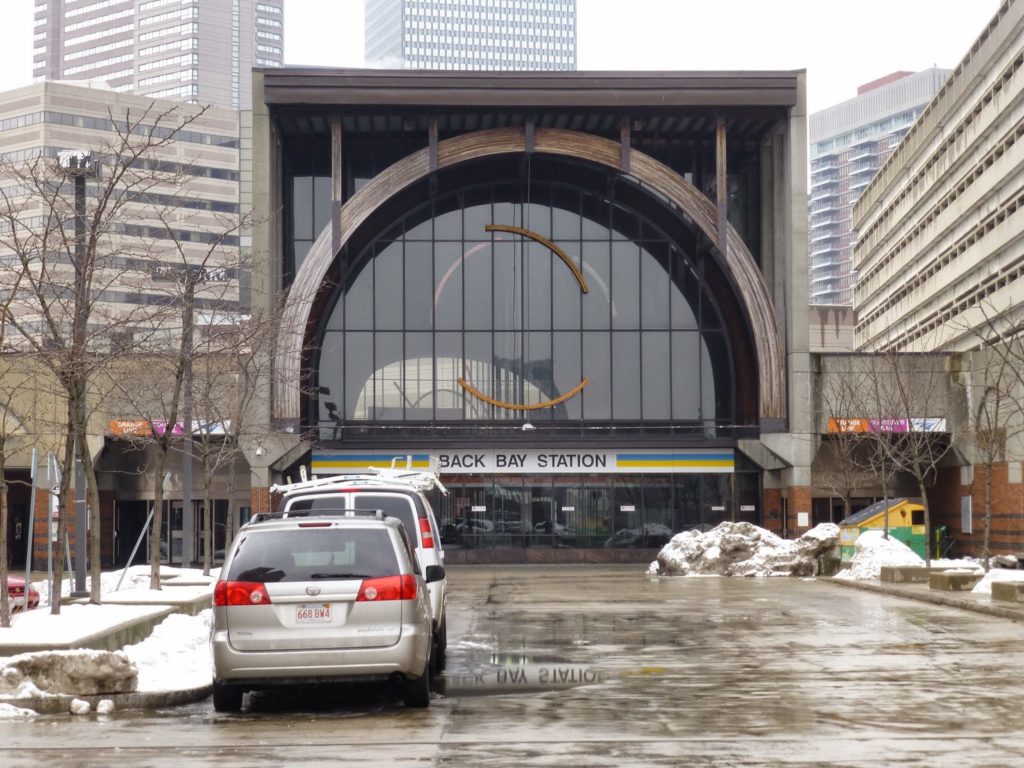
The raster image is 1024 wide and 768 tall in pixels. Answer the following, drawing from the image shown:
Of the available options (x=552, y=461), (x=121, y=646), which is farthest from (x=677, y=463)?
(x=121, y=646)

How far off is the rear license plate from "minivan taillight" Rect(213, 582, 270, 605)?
0.90 feet

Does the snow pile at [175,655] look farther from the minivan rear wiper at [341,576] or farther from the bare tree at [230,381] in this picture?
the bare tree at [230,381]

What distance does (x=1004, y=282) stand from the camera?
59594 millimetres

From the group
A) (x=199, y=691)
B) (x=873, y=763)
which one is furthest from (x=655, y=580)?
(x=873, y=763)

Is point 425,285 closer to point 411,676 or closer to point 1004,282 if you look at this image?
point 1004,282

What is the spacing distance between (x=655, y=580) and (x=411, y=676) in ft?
82.8

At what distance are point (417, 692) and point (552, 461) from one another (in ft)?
123

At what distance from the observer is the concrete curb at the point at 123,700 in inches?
475

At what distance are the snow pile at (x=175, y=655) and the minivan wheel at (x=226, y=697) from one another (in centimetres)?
92

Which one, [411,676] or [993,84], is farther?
[993,84]

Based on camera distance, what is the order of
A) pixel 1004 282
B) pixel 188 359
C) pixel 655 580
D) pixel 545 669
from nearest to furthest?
pixel 545 669 < pixel 188 359 < pixel 655 580 < pixel 1004 282

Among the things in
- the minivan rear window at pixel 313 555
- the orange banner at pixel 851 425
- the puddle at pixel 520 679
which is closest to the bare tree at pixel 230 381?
the puddle at pixel 520 679

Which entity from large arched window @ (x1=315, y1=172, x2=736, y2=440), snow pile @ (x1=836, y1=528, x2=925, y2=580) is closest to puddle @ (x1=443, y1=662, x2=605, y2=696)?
snow pile @ (x1=836, y1=528, x2=925, y2=580)

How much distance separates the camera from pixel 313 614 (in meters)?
11.7
